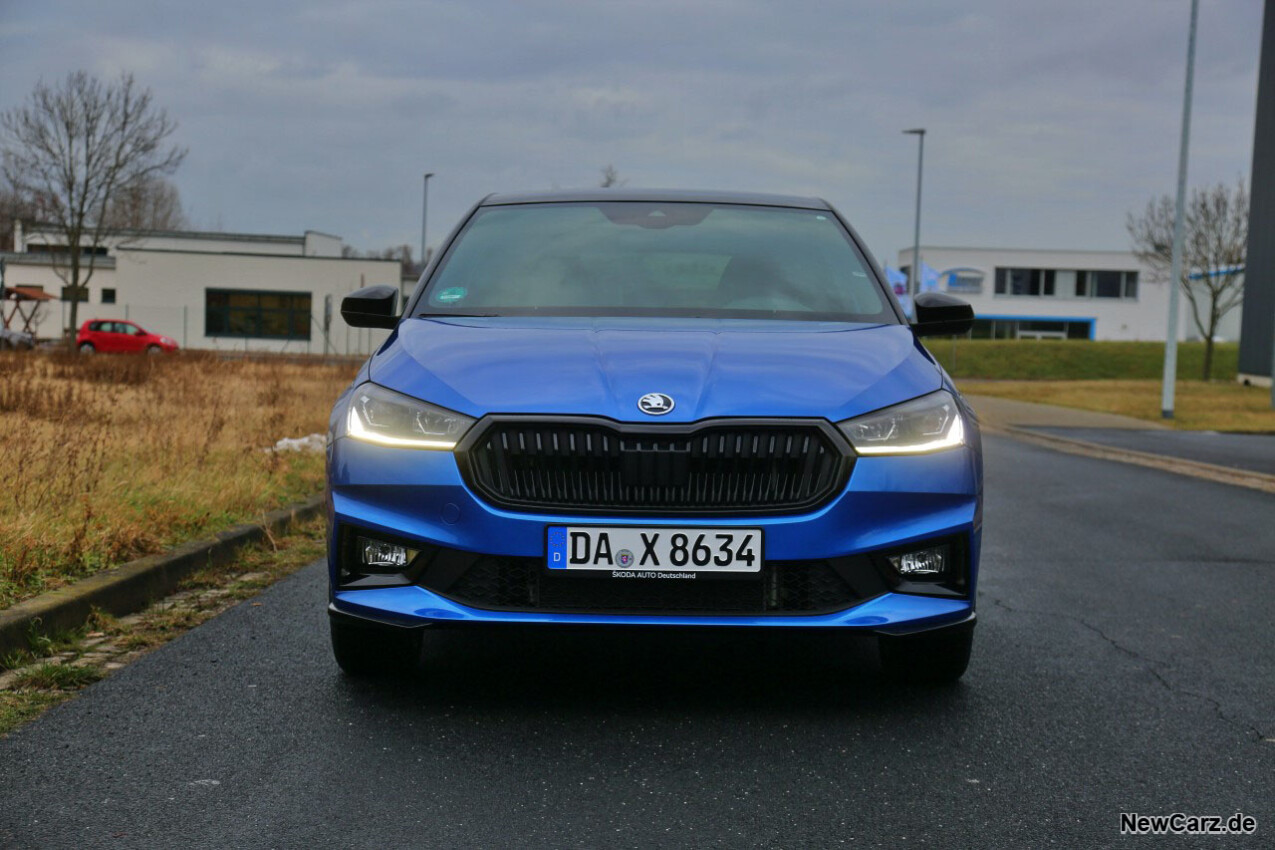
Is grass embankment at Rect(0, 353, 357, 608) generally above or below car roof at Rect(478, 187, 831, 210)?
below

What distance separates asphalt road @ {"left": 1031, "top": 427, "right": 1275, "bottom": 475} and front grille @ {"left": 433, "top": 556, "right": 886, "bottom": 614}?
10.8 metres

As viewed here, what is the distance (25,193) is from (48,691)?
34294mm

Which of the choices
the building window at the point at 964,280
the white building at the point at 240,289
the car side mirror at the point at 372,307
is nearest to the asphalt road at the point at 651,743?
the car side mirror at the point at 372,307

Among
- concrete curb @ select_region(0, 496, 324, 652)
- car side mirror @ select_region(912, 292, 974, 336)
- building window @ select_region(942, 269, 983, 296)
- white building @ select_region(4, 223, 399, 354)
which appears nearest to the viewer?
concrete curb @ select_region(0, 496, 324, 652)

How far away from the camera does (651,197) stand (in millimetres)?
5461

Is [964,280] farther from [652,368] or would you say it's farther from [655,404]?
[655,404]

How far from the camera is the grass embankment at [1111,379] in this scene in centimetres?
2564

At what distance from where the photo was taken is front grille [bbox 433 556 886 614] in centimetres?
360

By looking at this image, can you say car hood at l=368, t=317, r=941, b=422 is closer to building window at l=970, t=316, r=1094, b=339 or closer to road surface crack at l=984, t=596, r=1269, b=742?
road surface crack at l=984, t=596, r=1269, b=742

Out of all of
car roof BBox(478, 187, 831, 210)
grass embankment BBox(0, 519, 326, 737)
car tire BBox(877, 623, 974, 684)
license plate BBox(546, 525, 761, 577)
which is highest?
Answer: car roof BBox(478, 187, 831, 210)

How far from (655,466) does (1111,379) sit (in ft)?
164

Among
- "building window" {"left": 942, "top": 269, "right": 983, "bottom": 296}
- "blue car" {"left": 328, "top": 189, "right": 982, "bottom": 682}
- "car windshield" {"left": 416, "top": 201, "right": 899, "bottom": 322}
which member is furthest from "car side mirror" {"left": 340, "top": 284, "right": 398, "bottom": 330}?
"building window" {"left": 942, "top": 269, "right": 983, "bottom": 296}

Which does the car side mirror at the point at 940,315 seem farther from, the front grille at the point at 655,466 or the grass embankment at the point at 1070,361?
the grass embankment at the point at 1070,361

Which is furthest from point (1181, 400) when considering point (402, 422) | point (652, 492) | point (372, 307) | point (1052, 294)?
point (1052, 294)
